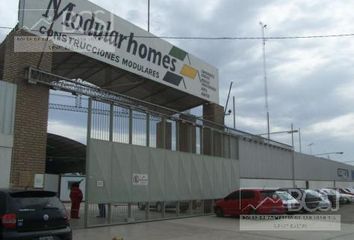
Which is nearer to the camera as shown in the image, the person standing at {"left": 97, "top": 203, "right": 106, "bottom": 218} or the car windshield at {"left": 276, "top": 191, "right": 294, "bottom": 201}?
the person standing at {"left": 97, "top": 203, "right": 106, "bottom": 218}

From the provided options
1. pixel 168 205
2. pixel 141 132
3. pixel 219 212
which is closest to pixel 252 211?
pixel 219 212

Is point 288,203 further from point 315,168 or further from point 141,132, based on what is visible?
point 315,168

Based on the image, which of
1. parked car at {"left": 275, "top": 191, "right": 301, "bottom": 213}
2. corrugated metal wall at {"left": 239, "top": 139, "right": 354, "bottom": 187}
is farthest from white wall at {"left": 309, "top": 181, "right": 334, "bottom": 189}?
parked car at {"left": 275, "top": 191, "right": 301, "bottom": 213}

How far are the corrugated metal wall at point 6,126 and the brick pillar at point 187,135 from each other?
414 inches

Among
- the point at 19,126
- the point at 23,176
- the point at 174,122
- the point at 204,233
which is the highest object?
the point at 174,122

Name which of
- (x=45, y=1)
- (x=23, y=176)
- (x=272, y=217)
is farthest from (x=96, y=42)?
(x=272, y=217)

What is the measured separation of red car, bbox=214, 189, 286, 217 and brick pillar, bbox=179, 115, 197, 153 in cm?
337

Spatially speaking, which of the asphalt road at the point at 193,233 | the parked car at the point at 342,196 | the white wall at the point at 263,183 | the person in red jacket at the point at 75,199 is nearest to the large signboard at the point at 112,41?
the person in red jacket at the point at 75,199

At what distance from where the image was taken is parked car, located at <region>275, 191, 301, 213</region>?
77.7ft

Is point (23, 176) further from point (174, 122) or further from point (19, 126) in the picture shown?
point (174, 122)

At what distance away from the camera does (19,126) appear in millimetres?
15359

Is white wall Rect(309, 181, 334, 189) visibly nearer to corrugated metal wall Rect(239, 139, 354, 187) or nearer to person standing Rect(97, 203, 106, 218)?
corrugated metal wall Rect(239, 139, 354, 187)

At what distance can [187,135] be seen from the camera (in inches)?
970

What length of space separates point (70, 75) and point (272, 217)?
11.6 m
